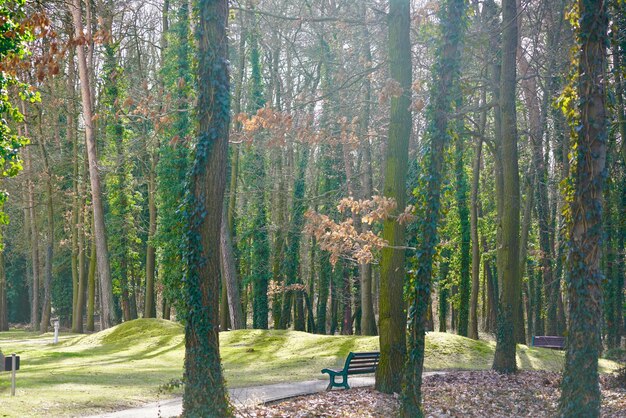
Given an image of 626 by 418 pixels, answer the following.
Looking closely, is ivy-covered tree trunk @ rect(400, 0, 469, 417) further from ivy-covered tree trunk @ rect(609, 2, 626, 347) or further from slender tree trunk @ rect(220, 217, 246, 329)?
slender tree trunk @ rect(220, 217, 246, 329)

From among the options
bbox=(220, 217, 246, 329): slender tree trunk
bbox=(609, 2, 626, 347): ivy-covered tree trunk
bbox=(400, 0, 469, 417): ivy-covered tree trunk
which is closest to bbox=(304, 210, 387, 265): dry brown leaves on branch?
bbox=(400, 0, 469, 417): ivy-covered tree trunk

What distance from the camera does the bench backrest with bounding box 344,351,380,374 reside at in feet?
49.2

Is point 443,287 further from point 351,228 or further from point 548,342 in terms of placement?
point 351,228

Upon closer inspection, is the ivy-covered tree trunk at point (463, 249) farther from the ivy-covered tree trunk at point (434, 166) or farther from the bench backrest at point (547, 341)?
the ivy-covered tree trunk at point (434, 166)

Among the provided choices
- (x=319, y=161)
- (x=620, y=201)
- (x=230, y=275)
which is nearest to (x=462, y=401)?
(x=620, y=201)

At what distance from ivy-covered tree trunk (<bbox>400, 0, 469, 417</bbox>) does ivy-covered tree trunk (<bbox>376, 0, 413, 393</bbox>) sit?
203 cm

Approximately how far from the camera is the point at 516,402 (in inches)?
562

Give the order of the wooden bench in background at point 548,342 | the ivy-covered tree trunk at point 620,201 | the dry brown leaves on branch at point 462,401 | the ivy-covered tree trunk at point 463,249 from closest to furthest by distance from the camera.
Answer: the dry brown leaves on branch at point 462,401 < the ivy-covered tree trunk at point 620,201 < the wooden bench in background at point 548,342 < the ivy-covered tree trunk at point 463,249

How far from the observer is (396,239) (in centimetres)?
1362

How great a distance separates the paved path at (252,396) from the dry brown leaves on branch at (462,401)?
0.51 metres

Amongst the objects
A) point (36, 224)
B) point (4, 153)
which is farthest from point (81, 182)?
point (4, 153)

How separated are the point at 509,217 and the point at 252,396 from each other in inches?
288

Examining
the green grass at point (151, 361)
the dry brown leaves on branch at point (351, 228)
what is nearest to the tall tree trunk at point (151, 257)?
the green grass at point (151, 361)

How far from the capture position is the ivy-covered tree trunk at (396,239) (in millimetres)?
13688
